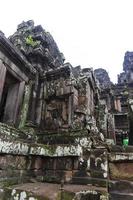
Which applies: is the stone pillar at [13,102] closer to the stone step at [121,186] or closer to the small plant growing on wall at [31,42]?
the small plant growing on wall at [31,42]

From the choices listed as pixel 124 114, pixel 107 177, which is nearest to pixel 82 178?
pixel 107 177

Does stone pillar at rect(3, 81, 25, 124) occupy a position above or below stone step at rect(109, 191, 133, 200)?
above

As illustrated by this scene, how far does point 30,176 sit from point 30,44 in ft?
14.7

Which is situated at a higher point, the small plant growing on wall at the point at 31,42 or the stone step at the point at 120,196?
the small plant growing on wall at the point at 31,42

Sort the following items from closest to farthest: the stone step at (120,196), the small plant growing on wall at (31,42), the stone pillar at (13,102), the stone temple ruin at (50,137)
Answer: the stone step at (120,196), the stone temple ruin at (50,137), the stone pillar at (13,102), the small plant growing on wall at (31,42)

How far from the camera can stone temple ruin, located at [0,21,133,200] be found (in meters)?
2.83

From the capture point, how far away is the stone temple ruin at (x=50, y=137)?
283 centimetres

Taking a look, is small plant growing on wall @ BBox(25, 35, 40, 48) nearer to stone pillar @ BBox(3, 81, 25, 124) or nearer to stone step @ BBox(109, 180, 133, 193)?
stone pillar @ BBox(3, 81, 25, 124)

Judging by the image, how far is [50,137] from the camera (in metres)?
4.30

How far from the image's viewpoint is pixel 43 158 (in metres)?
3.59

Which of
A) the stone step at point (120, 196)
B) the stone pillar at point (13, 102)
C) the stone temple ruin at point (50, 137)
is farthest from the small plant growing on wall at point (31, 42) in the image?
the stone step at point (120, 196)

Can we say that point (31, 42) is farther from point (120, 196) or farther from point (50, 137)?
point (120, 196)

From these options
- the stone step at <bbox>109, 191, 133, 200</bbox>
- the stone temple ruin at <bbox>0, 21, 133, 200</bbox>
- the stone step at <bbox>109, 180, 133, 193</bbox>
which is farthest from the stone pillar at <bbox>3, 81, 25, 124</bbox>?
the stone step at <bbox>109, 191, 133, 200</bbox>

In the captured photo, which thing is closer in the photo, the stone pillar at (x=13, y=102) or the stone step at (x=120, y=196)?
the stone step at (x=120, y=196)
